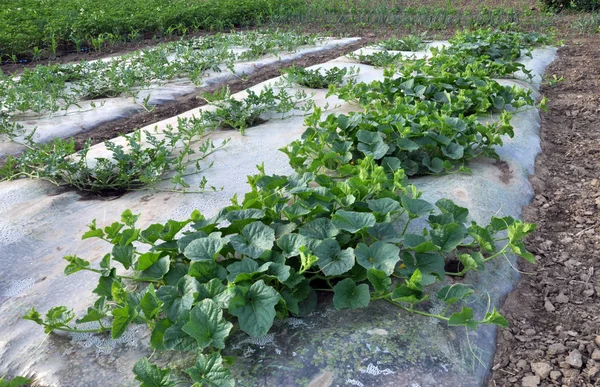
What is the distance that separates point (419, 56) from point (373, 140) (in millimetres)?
4357

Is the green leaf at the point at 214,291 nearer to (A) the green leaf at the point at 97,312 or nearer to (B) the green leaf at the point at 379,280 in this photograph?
(A) the green leaf at the point at 97,312

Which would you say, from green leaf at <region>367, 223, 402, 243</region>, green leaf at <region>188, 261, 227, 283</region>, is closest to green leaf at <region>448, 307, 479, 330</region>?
green leaf at <region>367, 223, 402, 243</region>

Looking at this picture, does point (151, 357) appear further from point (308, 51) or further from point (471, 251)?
point (308, 51)

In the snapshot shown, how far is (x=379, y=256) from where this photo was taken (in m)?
2.02

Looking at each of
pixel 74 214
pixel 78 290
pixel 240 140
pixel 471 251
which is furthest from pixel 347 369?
pixel 240 140

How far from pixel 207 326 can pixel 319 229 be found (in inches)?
25.0

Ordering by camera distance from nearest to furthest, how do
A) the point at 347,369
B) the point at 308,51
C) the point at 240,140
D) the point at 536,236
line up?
the point at 347,369
the point at 536,236
the point at 240,140
the point at 308,51

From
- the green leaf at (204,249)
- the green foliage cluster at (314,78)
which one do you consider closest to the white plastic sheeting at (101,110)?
the green foliage cluster at (314,78)

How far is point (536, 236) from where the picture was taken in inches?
112

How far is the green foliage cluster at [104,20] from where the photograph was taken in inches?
303

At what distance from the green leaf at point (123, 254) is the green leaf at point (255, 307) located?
55 cm

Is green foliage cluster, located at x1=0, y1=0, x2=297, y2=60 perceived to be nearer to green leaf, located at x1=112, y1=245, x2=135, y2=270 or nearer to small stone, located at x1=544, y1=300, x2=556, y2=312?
green leaf, located at x1=112, y1=245, x2=135, y2=270

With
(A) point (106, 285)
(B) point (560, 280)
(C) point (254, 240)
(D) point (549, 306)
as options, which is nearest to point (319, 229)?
(C) point (254, 240)

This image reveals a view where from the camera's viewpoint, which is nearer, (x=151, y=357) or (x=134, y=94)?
(x=151, y=357)
